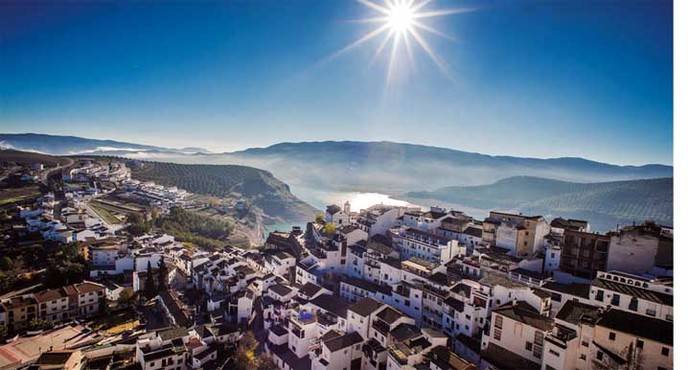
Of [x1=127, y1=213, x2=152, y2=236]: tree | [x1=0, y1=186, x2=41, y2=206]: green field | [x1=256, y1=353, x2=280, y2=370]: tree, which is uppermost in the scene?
[x1=0, y1=186, x2=41, y2=206]: green field

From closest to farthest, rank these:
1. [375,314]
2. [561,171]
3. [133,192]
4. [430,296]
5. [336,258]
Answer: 1. [375,314]
2. [430,296]
3. [336,258]
4. [133,192]
5. [561,171]

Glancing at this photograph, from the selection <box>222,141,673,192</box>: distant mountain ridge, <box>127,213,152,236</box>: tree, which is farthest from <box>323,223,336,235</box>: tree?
<box>222,141,673,192</box>: distant mountain ridge

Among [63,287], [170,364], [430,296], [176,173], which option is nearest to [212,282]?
[170,364]

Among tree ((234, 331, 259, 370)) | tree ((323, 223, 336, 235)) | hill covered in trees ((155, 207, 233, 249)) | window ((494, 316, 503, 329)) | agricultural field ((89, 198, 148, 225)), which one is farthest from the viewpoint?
hill covered in trees ((155, 207, 233, 249))

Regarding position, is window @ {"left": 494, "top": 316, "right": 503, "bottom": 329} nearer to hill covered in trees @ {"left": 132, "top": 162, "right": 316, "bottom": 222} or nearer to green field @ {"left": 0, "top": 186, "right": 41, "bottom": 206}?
green field @ {"left": 0, "top": 186, "right": 41, "bottom": 206}

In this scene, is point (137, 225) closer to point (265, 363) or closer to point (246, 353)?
point (246, 353)

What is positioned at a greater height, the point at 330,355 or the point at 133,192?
the point at 133,192

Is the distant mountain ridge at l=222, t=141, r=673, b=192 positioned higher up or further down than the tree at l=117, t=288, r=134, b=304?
higher up

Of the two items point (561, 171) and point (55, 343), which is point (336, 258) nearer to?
point (55, 343)

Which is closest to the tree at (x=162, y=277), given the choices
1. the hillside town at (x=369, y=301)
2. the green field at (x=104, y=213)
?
the hillside town at (x=369, y=301)
